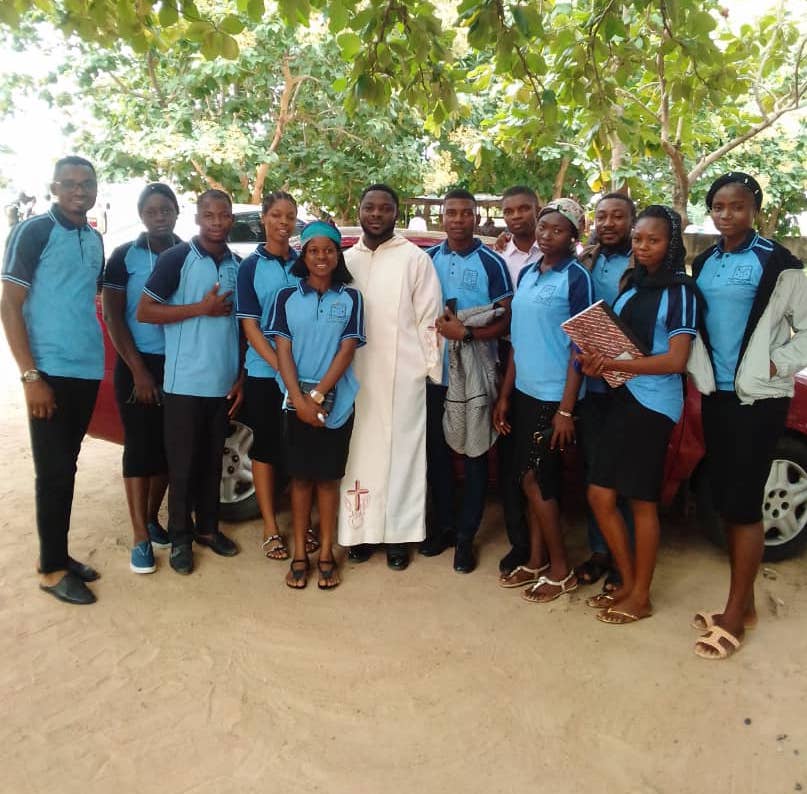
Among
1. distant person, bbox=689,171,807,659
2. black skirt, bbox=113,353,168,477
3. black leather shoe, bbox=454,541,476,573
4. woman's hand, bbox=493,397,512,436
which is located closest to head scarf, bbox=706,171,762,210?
distant person, bbox=689,171,807,659

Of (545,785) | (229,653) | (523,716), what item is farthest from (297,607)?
(545,785)

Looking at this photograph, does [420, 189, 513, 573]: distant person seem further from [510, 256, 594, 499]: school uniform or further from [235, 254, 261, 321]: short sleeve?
[235, 254, 261, 321]: short sleeve

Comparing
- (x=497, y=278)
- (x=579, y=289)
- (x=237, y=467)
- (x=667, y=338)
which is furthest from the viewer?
(x=237, y=467)

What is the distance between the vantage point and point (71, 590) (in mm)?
3062

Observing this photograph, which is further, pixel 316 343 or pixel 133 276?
pixel 133 276

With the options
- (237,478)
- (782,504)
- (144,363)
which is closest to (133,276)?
(144,363)

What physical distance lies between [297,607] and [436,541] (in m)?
0.84

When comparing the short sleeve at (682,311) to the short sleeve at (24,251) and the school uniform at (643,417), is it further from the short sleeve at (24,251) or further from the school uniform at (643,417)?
the short sleeve at (24,251)

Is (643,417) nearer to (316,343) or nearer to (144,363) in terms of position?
(316,343)

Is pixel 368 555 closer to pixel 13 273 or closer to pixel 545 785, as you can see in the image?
pixel 545 785

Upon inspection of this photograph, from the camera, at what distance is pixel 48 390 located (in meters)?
2.84

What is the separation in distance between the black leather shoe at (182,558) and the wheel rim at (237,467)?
0.42 meters

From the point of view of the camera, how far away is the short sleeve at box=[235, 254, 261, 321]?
122 inches

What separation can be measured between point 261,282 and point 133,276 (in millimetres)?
633
